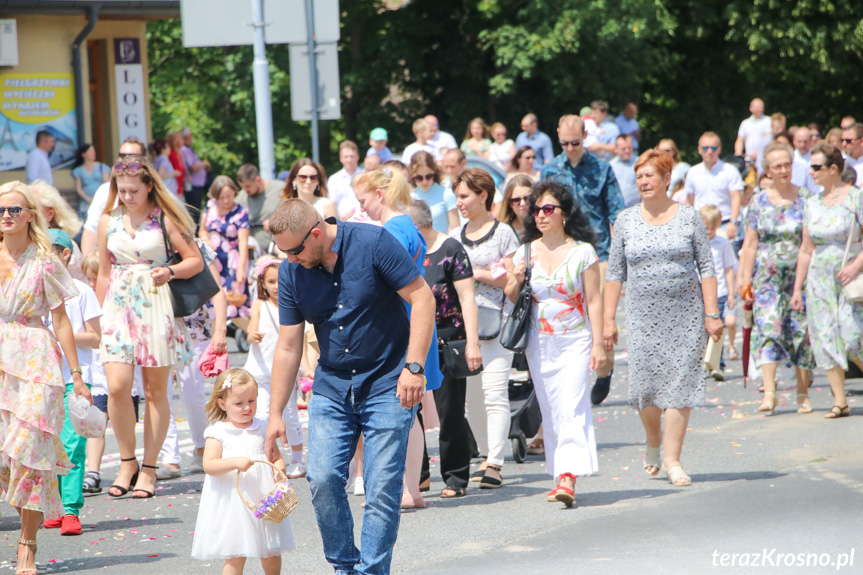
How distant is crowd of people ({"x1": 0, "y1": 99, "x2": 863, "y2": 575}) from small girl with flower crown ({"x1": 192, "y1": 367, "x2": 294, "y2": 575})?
1 centimetres

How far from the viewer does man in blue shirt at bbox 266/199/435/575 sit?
5.26m

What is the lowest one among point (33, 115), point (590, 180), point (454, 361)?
point (454, 361)

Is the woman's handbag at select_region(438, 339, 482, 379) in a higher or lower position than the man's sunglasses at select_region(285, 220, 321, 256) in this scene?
lower

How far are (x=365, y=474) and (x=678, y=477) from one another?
2.84 m

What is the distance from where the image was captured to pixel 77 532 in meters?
6.93

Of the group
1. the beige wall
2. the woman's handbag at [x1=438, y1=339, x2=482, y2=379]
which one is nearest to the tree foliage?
the beige wall

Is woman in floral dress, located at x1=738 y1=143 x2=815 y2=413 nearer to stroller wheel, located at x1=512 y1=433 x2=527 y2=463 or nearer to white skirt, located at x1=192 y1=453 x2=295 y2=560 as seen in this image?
stroller wheel, located at x1=512 y1=433 x2=527 y2=463

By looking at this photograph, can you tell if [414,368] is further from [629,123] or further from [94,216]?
[629,123]

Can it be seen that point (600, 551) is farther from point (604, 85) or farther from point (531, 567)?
point (604, 85)

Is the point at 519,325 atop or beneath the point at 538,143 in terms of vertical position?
beneath

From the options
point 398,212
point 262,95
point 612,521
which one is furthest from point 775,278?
point 262,95

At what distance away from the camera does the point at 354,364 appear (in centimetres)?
538

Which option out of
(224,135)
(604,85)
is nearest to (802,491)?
(604,85)

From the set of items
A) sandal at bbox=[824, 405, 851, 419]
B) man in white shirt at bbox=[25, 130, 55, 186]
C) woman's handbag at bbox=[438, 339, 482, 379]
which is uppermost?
man in white shirt at bbox=[25, 130, 55, 186]
